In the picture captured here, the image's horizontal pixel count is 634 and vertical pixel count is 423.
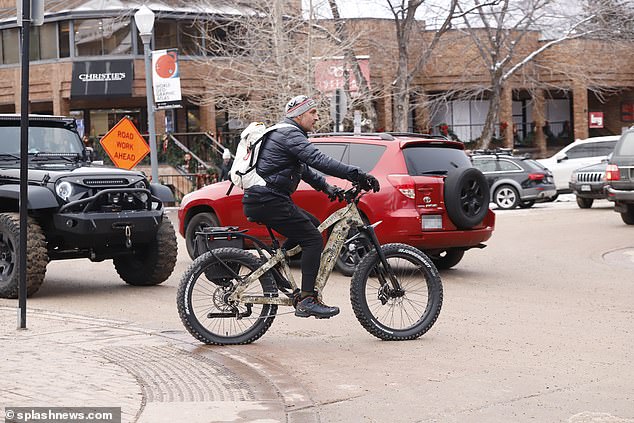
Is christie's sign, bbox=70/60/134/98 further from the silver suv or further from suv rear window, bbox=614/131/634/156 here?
the silver suv

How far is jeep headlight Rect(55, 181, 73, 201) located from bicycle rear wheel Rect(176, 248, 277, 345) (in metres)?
3.69

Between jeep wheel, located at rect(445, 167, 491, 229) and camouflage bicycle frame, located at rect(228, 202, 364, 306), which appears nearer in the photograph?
camouflage bicycle frame, located at rect(228, 202, 364, 306)

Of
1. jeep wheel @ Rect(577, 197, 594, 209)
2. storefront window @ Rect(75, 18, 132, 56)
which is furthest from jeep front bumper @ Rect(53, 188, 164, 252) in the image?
storefront window @ Rect(75, 18, 132, 56)

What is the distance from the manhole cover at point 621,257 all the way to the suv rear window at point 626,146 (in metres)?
4.45

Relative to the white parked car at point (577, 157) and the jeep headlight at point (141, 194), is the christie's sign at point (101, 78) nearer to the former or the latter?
the white parked car at point (577, 157)

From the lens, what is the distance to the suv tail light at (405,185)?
13.8 meters

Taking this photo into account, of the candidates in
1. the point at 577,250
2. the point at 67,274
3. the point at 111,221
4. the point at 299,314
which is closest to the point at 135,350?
the point at 299,314

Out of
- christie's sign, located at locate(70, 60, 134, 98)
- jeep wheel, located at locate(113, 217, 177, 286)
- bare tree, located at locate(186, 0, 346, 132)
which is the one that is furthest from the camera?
christie's sign, located at locate(70, 60, 134, 98)

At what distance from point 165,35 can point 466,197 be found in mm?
36515

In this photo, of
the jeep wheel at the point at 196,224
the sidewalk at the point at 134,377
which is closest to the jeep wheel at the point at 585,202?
the jeep wheel at the point at 196,224

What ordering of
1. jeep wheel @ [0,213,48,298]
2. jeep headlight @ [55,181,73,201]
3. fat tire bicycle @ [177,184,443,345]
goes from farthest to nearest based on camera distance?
jeep headlight @ [55,181,73,201] < jeep wheel @ [0,213,48,298] < fat tire bicycle @ [177,184,443,345]

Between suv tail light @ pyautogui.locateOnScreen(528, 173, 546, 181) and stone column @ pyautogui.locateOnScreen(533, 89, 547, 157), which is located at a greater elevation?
stone column @ pyautogui.locateOnScreen(533, 89, 547, 157)

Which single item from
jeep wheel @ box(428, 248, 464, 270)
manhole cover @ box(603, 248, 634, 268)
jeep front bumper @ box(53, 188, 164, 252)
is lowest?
manhole cover @ box(603, 248, 634, 268)

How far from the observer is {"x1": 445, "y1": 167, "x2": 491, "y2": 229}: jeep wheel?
1370 cm
